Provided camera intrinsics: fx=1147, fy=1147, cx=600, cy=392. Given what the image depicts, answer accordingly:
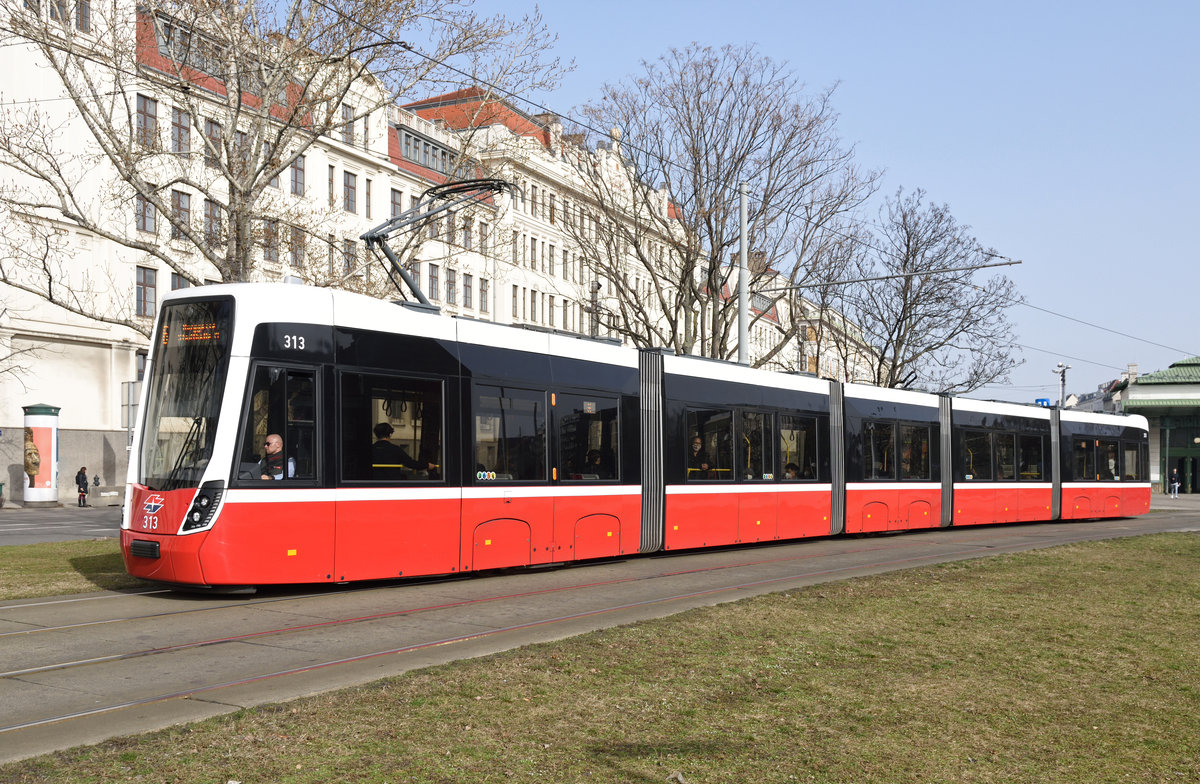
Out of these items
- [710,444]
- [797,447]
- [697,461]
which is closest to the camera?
[697,461]

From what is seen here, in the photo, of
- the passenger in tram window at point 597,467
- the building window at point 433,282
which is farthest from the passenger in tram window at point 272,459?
the building window at point 433,282

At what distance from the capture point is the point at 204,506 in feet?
37.0

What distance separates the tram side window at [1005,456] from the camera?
27.8 metres

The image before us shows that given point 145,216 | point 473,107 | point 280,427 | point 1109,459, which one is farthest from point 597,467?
point 145,216

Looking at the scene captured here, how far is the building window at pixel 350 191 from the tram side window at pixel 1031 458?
117ft

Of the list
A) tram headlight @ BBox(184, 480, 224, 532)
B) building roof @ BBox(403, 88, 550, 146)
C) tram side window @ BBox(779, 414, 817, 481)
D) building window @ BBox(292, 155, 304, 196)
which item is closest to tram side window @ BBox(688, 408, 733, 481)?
tram side window @ BBox(779, 414, 817, 481)

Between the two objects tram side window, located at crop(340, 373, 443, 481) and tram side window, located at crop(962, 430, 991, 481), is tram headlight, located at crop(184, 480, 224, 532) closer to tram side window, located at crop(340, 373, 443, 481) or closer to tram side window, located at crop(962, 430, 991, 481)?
tram side window, located at crop(340, 373, 443, 481)

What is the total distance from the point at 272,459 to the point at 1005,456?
21167mm

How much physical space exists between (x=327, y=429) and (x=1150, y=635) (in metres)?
8.13

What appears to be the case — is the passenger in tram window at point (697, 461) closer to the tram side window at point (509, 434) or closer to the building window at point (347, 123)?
the tram side window at point (509, 434)

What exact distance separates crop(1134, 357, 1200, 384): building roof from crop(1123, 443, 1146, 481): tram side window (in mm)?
43240

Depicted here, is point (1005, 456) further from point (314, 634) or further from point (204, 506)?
point (314, 634)

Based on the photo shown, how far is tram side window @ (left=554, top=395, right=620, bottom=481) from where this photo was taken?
605 inches

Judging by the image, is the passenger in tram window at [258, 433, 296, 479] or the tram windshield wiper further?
the passenger in tram window at [258, 433, 296, 479]
